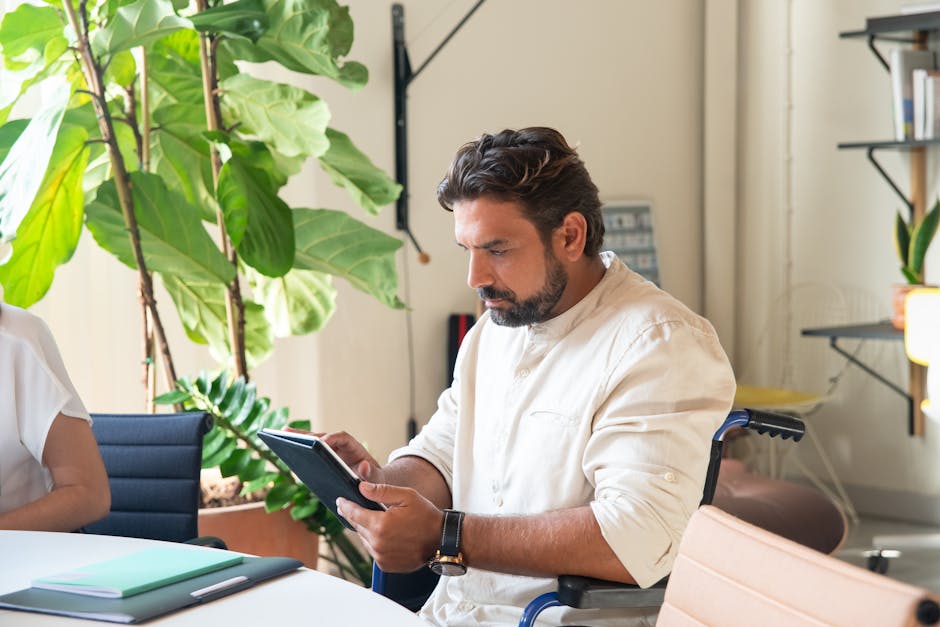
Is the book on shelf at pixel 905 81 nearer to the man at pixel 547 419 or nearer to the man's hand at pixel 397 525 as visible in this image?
the man at pixel 547 419

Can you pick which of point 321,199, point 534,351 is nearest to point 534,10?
point 321,199

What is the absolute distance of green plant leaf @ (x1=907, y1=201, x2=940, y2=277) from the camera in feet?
14.4

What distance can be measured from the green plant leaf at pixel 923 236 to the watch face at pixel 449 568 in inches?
126

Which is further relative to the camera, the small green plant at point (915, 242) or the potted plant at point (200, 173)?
the small green plant at point (915, 242)

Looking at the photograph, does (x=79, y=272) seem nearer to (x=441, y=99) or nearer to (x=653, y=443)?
Answer: (x=441, y=99)

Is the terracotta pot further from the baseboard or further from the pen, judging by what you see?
the baseboard

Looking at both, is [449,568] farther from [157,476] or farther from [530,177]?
[157,476]

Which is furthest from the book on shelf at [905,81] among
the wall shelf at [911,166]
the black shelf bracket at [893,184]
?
the black shelf bracket at [893,184]

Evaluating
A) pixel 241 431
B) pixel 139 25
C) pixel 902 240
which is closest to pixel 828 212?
pixel 902 240

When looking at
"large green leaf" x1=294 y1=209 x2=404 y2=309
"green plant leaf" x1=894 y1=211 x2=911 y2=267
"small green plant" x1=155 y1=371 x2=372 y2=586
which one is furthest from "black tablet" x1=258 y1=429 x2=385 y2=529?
"green plant leaf" x1=894 y1=211 x2=911 y2=267

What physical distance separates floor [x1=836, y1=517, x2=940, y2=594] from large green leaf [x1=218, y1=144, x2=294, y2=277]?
2364 millimetres

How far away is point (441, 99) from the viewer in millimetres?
4316

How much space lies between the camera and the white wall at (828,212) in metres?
4.93

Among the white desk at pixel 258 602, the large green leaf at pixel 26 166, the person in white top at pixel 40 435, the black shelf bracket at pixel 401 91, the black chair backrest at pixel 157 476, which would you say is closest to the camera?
the white desk at pixel 258 602
